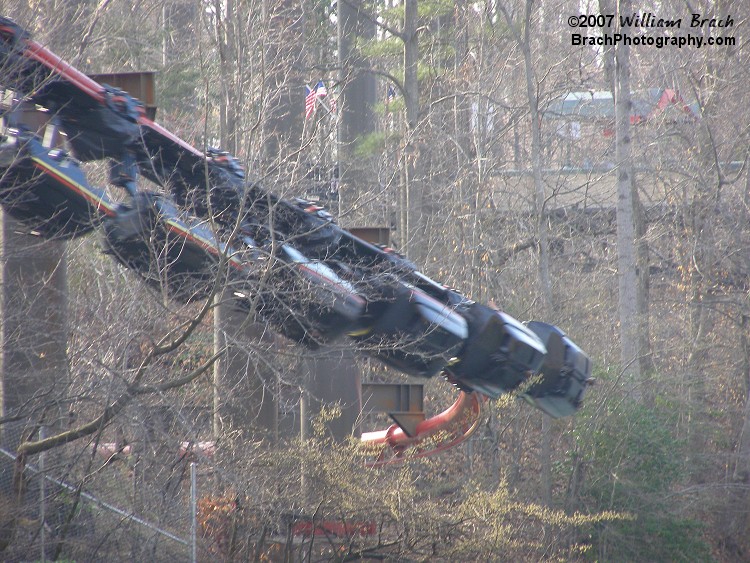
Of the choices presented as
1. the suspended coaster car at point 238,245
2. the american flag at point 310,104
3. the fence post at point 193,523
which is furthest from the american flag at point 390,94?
the fence post at point 193,523

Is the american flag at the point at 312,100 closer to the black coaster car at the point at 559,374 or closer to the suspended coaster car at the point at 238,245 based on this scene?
the suspended coaster car at the point at 238,245

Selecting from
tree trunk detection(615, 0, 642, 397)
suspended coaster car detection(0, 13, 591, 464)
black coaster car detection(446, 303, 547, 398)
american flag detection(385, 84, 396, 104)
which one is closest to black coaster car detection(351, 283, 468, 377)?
suspended coaster car detection(0, 13, 591, 464)

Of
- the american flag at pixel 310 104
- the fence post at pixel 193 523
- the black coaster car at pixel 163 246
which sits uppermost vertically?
the american flag at pixel 310 104

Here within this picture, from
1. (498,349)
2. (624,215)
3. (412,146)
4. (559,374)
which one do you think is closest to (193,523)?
(498,349)

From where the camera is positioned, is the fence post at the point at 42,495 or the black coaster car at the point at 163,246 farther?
the fence post at the point at 42,495

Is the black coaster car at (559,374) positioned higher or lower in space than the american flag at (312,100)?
lower

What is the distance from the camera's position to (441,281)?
68.3 feet

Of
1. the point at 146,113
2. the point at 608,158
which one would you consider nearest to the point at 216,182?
the point at 146,113

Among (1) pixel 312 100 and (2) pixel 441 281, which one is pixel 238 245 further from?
(2) pixel 441 281

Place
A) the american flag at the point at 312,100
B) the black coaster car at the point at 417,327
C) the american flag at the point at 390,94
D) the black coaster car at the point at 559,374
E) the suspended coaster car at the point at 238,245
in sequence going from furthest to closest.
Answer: the american flag at the point at 390,94 < the american flag at the point at 312,100 < the black coaster car at the point at 559,374 < the black coaster car at the point at 417,327 < the suspended coaster car at the point at 238,245

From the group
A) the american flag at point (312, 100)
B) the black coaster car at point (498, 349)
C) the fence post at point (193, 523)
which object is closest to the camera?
the fence post at point (193, 523)

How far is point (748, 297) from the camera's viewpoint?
21453 millimetres

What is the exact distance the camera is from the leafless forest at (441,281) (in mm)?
11156

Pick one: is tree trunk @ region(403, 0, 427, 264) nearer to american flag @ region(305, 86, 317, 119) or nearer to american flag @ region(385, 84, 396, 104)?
american flag @ region(305, 86, 317, 119)
